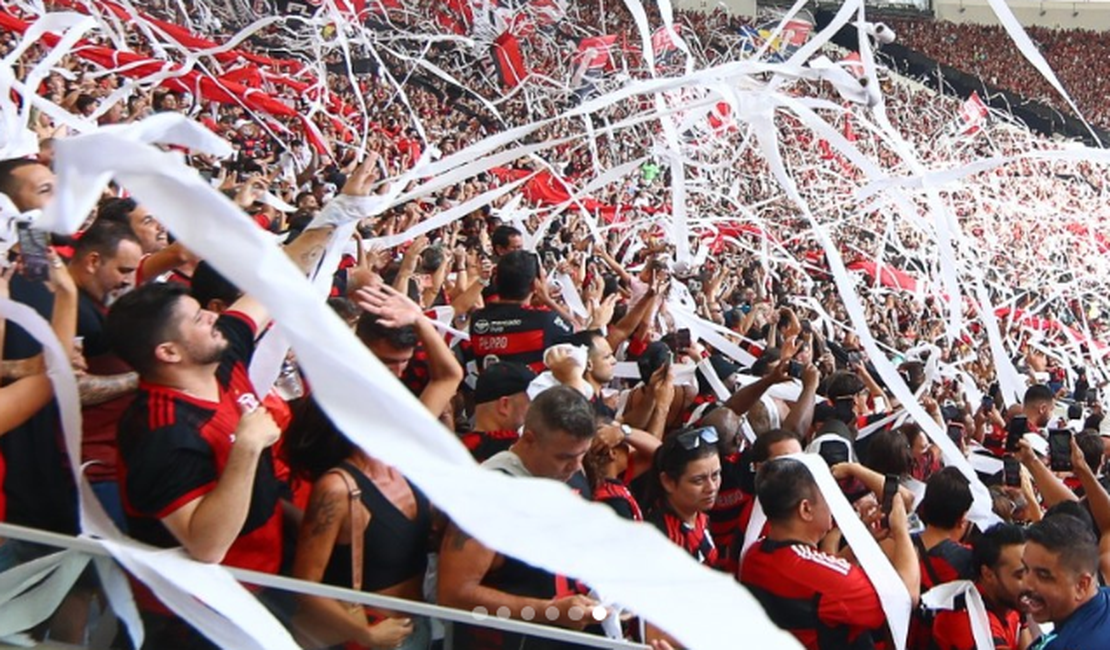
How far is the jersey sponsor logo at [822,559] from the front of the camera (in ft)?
9.86

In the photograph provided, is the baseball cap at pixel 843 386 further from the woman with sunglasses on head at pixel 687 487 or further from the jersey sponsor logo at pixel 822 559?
the jersey sponsor logo at pixel 822 559

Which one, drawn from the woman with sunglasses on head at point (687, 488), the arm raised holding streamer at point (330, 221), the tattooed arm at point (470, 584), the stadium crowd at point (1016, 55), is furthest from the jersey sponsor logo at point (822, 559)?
the stadium crowd at point (1016, 55)

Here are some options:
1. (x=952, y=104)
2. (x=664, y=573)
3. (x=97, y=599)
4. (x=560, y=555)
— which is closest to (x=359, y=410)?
(x=560, y=555)

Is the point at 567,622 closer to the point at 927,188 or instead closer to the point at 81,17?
the point at 927,188

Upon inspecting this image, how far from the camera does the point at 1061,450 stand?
173 inches

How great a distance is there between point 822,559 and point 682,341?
2.96 m

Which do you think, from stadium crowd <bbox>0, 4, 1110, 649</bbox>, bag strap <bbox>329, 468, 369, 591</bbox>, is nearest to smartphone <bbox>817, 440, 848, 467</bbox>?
stadium crowd <bbox>0, 4, 1110, 649</bbox>

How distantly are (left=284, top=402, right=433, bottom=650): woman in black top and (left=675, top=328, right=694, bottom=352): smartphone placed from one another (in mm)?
3252

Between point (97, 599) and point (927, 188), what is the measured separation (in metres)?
3.09

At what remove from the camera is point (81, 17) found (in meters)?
4.18

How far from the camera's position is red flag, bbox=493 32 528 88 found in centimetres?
1495

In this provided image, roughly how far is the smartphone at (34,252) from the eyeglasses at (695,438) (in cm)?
172

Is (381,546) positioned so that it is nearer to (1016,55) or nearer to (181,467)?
(181,467)

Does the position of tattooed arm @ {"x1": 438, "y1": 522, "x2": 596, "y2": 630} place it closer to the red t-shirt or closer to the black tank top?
the black tank top
